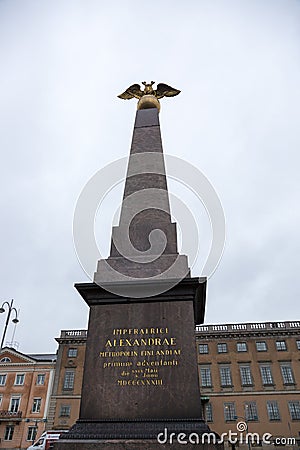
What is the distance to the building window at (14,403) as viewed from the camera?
1548 inches

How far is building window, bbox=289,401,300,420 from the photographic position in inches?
1404

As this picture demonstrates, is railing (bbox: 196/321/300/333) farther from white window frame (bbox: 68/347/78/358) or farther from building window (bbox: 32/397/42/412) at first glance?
building window (bbox: 32/397/42/412)

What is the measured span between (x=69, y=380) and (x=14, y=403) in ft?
21.4

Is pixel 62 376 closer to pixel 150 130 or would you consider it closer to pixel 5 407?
pixel 5 407

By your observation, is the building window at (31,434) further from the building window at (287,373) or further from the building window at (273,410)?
the building window at (287,373)

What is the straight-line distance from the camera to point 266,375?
38.4m

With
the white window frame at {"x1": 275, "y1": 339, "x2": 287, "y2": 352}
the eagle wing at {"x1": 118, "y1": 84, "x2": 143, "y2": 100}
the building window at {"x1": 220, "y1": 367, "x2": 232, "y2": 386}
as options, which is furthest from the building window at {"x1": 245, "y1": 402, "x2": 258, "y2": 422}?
the eagle wing at {"x1": 118, "y1": 84, "x2": 143, "y2": 100}

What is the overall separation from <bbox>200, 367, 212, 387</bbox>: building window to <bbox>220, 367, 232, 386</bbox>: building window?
1359 mm

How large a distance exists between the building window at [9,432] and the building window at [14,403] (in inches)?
65.6

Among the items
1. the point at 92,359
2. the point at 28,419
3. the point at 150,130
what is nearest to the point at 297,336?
the point at 28,419

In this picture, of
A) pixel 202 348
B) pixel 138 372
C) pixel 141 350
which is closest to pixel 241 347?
pixel 202 348

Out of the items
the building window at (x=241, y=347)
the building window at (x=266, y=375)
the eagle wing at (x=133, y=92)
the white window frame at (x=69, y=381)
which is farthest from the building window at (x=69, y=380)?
the eagle wing at (x=133, y=92)

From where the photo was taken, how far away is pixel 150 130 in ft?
34.8

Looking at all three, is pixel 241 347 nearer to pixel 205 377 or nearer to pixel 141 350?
pixel 205 377
